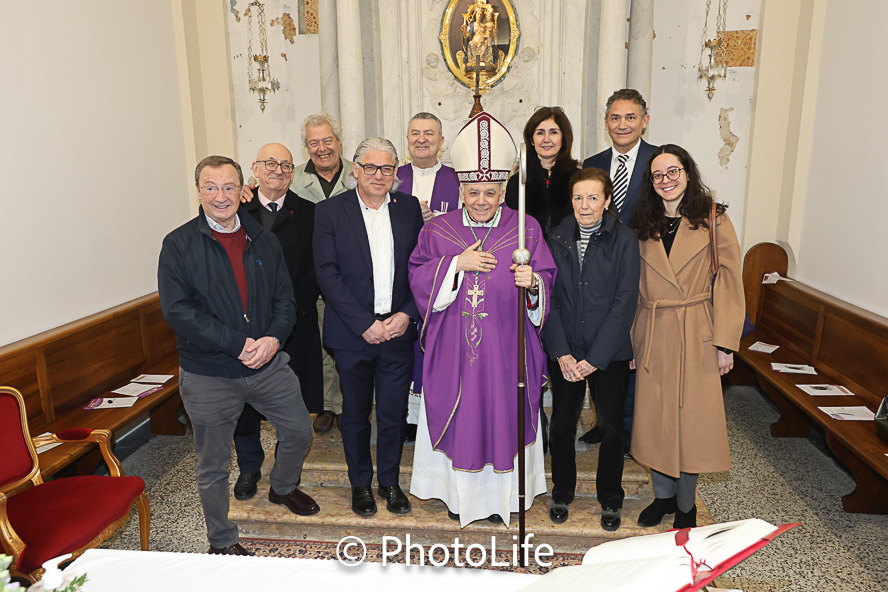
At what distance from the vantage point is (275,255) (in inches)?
123

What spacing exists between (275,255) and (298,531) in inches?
60.5

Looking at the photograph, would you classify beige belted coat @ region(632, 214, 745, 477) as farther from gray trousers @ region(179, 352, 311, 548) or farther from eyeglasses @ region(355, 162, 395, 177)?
gray trousers @ region(179, 352, 311, 548)

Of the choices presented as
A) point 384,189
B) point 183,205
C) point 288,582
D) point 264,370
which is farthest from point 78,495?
point 183,205

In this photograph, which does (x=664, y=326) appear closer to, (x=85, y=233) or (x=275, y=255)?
(x=275, y=255)

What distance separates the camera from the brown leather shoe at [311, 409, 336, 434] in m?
4.26

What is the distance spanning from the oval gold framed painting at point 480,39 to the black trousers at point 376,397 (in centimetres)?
341

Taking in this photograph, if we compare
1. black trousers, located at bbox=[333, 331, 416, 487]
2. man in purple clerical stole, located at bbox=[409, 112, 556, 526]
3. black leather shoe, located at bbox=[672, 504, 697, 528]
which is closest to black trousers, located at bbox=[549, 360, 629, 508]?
man in purple clerical stole, located at bbox=[409, 112, 556, 526]

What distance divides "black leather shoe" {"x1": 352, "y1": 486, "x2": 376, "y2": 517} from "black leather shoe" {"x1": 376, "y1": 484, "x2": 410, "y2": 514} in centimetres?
7

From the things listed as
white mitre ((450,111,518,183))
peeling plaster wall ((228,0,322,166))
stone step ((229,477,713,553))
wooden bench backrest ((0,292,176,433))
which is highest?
peeling plaster wall ((228,0,322,166))

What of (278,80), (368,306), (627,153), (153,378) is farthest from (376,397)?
(278,80)

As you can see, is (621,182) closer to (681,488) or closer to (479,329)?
(479,329)

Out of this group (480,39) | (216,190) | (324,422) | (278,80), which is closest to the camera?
(216,190)

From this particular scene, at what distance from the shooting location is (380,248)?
10.8 feet

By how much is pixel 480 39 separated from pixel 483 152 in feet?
11.3
